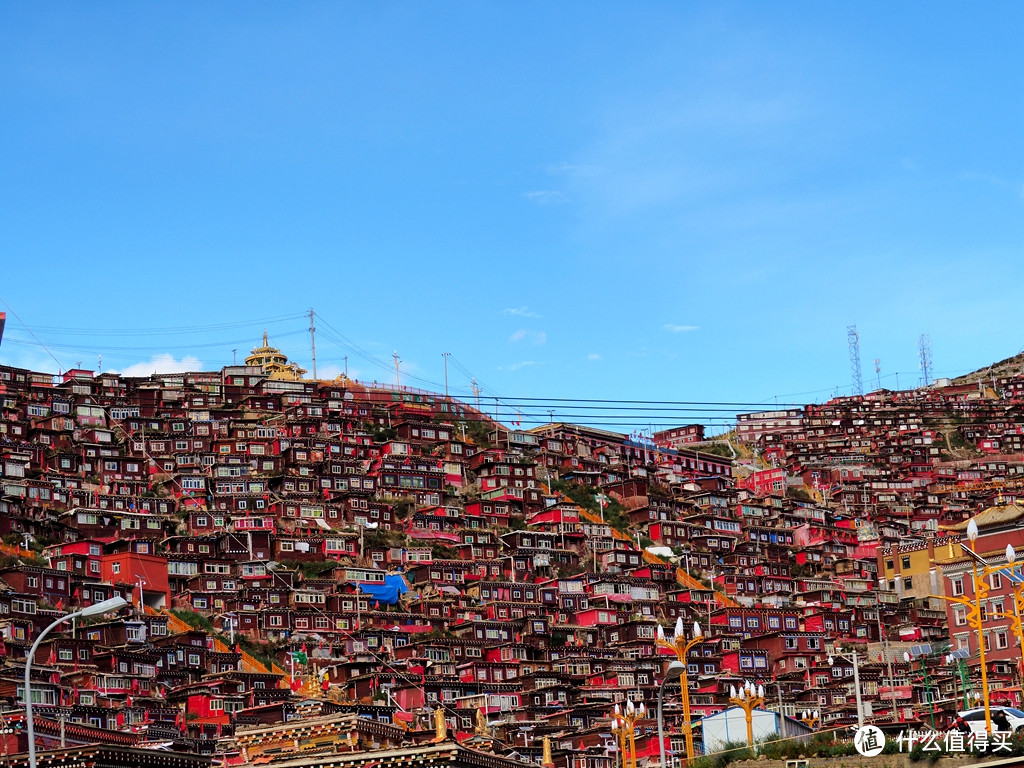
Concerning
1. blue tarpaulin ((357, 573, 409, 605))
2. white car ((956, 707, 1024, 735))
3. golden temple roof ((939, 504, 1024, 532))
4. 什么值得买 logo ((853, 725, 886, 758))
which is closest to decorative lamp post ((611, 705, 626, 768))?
什么值得买 logo ((853, 725, 886, 758))

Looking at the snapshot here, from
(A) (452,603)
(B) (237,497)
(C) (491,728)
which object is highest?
(B) (237,497)

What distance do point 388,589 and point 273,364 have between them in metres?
59.9

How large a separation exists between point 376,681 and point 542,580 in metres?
29.1

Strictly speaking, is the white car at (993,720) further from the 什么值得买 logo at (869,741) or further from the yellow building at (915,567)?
the yellow building at (915,567)

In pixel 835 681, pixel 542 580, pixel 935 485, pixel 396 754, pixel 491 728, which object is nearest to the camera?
pixel 396 754

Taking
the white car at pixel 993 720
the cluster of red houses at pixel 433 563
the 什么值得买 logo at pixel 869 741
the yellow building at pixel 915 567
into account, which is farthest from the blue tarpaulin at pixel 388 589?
the 什么值得买 logo at pixel 869 741

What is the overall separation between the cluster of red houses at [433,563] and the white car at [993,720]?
90.1ft

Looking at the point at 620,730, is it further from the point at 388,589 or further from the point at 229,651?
the point at 388,589

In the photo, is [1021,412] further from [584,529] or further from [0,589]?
[0,589]

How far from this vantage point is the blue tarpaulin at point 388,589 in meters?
108

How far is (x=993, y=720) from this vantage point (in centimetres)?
4169

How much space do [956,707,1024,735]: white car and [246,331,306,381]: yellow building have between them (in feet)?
397

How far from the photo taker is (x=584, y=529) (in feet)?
419

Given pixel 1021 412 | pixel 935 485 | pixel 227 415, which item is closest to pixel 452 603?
pixel 227 415
